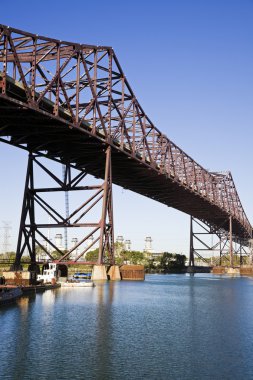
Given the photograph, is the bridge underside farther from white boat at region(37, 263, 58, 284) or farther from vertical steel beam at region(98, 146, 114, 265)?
white boat at region(37, 263, 58, 284)

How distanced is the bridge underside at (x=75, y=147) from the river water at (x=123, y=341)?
20.4 meters

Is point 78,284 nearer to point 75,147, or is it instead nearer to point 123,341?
point 75,147

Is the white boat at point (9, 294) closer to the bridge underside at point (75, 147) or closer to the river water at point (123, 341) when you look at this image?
the river water at point (123, 341)

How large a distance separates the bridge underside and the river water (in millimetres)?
20371

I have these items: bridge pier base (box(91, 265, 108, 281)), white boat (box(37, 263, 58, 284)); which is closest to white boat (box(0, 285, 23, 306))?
white boat (box(37, 263, 58, 284))

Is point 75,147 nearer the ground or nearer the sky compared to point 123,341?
nearer the sky

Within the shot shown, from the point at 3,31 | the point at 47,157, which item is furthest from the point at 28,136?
the point at 3,31

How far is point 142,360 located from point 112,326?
340 inches

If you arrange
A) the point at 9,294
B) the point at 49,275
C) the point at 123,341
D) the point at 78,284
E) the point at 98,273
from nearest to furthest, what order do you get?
1. the point at 123,341
2. the point at 9,294
3. the point at 78,284
4. the point at 49,275
5. the point at 98,273

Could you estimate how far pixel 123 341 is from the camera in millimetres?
25266

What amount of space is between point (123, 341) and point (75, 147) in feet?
146

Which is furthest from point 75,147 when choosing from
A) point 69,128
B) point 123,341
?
point 123,341

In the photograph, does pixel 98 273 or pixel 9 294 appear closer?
pixel 9 294

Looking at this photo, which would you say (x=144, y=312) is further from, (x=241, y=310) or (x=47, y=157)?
(x=47, y=157)
